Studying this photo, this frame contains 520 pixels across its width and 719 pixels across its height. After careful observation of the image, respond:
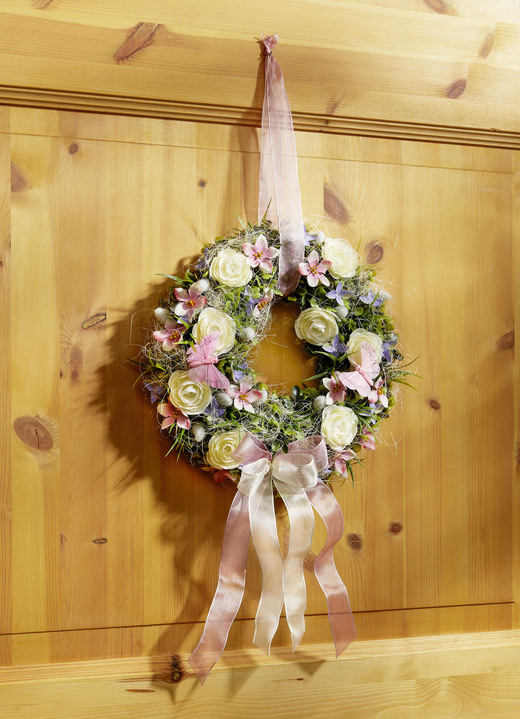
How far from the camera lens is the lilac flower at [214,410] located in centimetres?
113

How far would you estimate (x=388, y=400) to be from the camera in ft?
3.99

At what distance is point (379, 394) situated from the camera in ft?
3.91

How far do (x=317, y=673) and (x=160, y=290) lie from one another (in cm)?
92

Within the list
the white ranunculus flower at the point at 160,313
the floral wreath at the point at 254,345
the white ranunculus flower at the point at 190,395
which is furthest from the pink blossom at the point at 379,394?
the white ranunculus flower at the point at 160,313

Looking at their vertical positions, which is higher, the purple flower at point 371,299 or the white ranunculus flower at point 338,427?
the purple flower at point 371,299

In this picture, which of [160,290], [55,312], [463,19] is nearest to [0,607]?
[55,312]

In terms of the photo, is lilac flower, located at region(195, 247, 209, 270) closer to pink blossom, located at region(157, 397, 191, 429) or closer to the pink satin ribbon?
the pink satin ribbon

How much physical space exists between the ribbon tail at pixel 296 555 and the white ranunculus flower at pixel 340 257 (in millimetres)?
462

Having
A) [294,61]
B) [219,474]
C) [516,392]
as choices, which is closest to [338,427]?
[219,474]

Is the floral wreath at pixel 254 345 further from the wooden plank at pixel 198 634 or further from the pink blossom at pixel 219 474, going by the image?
the wooden plank at pixel 198 634

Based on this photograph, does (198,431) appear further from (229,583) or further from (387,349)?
(387,349)

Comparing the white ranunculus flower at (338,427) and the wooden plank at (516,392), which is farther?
the wooden plank at (516,392)

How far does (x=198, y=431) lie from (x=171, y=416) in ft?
0.20

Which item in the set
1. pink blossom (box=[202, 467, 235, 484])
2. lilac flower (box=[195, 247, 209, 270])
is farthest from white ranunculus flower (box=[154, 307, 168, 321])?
pink blossom (box=[202, 467, 235, 484])
